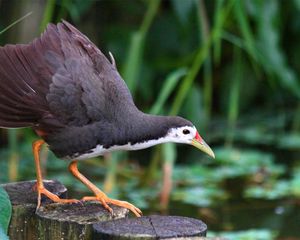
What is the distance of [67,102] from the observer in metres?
3.50

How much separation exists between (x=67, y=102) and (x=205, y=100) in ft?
9.86

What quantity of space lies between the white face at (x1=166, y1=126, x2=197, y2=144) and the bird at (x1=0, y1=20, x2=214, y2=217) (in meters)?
0.06

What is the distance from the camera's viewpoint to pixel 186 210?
18.0 ft

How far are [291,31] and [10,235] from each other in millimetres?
4365

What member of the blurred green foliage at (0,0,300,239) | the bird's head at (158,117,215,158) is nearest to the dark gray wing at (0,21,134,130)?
the bird's head at (158,117,215,158)

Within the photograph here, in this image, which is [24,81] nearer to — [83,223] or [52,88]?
[52,88]

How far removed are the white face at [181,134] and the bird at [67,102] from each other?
0.20ft

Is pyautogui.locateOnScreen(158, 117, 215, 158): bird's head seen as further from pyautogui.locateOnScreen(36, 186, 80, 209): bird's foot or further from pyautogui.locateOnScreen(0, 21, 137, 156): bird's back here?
pyautogui.locateOnScreen(36, 186, 80, 209): bird's foot

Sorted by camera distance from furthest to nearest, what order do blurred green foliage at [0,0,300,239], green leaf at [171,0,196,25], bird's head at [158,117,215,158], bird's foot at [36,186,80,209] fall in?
1. green leaf at [171,0,196,25]
2. blurred green foliage at [0,0,300,239]
3. bird's head at [158,117,215,158]
4. bird's foot at [36,186,80,209]

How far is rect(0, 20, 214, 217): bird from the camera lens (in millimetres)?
3467

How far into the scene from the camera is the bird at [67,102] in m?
3.47

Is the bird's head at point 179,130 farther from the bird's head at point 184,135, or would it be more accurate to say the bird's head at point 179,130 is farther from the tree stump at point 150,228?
the tree stump at point 150,228

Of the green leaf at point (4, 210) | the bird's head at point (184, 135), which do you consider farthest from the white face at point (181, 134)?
the green leaf at point (4, 210)

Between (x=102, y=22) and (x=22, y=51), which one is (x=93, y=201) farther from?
(x=102, y=22)
